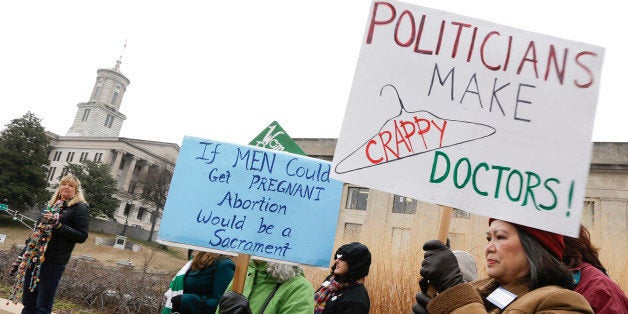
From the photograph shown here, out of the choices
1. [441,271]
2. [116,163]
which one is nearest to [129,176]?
[116,163]

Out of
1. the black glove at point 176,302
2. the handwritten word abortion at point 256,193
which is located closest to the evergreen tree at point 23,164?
the black glove at point 176,302

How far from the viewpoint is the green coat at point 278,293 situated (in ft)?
9.54

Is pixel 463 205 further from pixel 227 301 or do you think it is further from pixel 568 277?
pixel 227 301

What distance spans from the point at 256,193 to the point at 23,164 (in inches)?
1807

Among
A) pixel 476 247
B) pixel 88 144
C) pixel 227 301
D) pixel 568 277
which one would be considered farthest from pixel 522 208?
pixel 88 144

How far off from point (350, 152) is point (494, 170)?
0.61 meters

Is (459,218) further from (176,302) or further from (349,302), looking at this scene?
(176,302)

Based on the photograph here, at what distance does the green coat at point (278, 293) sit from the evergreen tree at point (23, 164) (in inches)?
1721

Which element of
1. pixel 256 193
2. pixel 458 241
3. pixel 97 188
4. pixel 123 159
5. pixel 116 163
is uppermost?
pixel 123 159

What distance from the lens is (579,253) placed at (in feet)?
7.61

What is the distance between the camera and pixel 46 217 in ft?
14.5

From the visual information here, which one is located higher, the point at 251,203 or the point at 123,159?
the point at 123,159

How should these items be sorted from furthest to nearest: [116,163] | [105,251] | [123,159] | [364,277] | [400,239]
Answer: [123,159] → [116,163] → [105,251] → [400,239] → [364,277]

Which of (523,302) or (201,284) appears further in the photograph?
(201,284)
